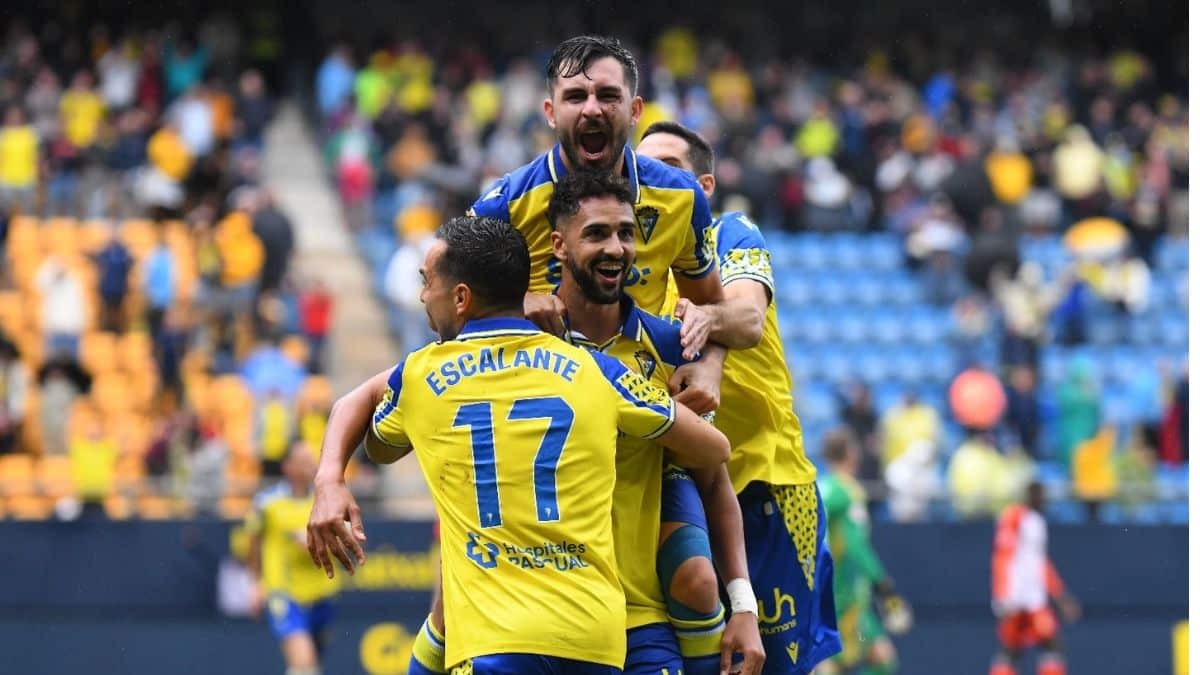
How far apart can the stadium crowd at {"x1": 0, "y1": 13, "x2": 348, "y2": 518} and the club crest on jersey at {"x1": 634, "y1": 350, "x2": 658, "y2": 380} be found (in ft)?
33.2

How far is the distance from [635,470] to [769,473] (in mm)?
1477

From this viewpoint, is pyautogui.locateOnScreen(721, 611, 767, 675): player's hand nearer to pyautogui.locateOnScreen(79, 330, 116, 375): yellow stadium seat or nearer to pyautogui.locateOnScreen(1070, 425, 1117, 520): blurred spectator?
pyautogui.locateOnScreen(1070, 425, 1117, 520): blurred spectator

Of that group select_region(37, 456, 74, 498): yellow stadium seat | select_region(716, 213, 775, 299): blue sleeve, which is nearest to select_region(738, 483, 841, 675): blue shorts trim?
select_region(716, 213, 775, 299): blue sleeve

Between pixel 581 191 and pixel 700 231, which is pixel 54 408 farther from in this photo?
pixel 581 191

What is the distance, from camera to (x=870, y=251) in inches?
851

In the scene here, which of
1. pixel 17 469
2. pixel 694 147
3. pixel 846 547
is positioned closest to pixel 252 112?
pixel 17 469

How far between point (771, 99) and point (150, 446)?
10.7 meters

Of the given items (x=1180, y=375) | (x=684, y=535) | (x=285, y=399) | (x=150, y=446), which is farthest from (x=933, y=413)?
(x=684, y=535)

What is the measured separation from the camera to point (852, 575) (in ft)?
43.4

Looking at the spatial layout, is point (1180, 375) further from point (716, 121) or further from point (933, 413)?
point (716, 121)

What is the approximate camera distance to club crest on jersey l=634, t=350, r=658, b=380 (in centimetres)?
597

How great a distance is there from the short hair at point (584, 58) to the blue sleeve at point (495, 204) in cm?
35

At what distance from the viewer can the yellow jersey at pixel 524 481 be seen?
5230 mm

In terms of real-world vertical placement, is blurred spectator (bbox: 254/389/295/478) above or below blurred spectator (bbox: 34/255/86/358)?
below
